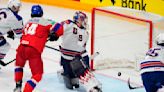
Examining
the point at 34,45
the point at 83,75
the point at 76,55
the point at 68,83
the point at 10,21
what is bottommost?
the point at 68,83

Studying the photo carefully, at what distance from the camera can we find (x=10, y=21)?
5328 millimetres

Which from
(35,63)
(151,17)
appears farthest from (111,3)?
(35,63)

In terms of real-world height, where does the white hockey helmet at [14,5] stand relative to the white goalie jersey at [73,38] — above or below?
above

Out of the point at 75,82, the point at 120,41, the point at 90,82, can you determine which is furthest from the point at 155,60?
the point at 120,41

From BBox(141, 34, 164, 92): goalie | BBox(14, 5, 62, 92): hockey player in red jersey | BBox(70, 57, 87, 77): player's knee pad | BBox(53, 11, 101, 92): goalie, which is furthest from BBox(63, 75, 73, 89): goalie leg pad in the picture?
BBox(141, 34, 164, 92): goalie

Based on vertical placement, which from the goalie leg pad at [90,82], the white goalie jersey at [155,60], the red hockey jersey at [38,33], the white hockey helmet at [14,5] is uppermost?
the white hockey helmet at [14,5]

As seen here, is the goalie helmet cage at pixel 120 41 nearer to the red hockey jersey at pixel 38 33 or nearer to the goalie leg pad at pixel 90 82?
the goalie leg pad at pixel 90 82

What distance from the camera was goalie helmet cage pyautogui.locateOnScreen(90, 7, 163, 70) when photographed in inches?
214

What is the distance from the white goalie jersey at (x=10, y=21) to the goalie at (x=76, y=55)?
0.54 metres

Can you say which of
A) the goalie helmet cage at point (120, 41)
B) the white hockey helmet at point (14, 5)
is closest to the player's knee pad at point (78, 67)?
the goalie helmet cage at point (120, 41)

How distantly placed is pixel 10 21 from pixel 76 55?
0.81m

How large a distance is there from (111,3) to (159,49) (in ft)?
12.1

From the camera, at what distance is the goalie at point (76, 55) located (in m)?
4.84

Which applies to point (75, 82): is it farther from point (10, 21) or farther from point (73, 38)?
point (10, 21)
